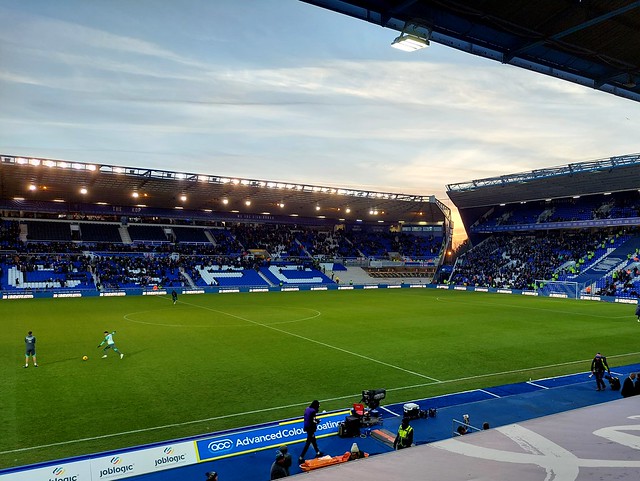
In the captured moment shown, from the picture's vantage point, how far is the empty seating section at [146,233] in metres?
62.4

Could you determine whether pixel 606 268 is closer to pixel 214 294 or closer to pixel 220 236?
pixel 214 294

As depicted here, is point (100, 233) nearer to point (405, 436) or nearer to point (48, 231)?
point (48, 231)

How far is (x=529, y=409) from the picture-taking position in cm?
1215

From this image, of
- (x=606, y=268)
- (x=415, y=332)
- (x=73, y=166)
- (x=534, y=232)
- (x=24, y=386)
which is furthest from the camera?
(x=534, y=232)

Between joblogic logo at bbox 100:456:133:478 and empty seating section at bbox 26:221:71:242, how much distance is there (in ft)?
182

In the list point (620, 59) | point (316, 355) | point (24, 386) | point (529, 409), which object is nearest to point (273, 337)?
point (316, 355)

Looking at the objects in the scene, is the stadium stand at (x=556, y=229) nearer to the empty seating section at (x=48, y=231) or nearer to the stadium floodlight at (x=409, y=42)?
the stadium floodlight at (x=409, y=42)

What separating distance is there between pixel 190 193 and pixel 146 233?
41.2ft

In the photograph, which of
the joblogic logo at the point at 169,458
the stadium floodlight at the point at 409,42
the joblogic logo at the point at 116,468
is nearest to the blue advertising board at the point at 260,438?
the joblogic logo at the point at 169,458

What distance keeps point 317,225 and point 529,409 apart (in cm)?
6878

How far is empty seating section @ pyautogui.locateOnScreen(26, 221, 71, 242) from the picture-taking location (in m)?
55.3

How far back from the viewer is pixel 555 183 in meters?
54.7

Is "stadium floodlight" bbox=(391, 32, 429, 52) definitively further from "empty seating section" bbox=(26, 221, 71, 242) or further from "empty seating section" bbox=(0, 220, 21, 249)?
"empty seating section" bbox=(26, 221, 71, 242)

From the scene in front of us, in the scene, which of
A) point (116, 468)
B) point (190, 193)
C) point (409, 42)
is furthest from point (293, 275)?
point (409, 42)
